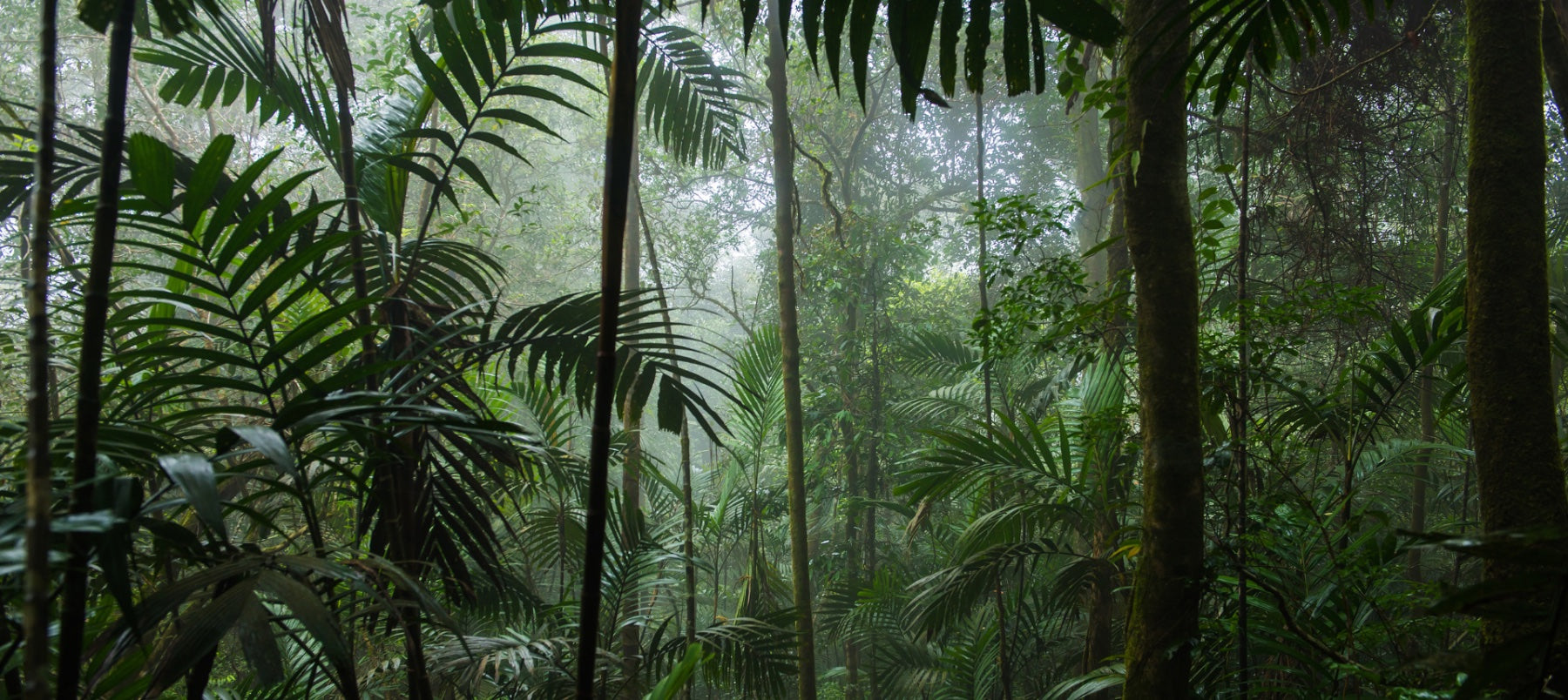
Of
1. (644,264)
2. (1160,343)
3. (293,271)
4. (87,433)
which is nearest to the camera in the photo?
(87,433)

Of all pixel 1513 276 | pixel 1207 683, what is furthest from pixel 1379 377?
pixel 1207 683

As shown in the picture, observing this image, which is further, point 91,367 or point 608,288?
point 608,288

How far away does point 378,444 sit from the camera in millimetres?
1292

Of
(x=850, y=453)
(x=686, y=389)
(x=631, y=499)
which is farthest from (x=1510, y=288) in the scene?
(x=850, y=453)

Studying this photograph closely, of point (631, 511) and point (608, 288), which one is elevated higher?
point (608, 288)

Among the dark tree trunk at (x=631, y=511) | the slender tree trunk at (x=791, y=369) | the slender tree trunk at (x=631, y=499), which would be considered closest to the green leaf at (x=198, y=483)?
the slender tree trunk at (x=631, y=499)

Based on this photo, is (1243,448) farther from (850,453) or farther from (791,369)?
(850,453)

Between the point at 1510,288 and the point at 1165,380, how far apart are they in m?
0.55

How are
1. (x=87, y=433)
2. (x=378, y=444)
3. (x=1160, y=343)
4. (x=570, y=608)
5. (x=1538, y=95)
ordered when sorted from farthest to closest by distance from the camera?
(x=570, y=608) → (x=1160, y=343) → (x=1538, y=95) → (x=378, y=444) → (x=87, y=433)

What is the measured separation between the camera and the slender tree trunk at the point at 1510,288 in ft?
4.30

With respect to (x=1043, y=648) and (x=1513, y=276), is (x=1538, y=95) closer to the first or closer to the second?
(x=1513, y=276)

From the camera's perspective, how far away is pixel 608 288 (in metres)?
0.89

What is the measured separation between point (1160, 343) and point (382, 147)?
164 centimetres

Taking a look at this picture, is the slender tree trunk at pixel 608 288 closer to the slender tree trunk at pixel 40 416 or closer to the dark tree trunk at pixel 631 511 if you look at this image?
the slender tree trunk at pixel 40 416
